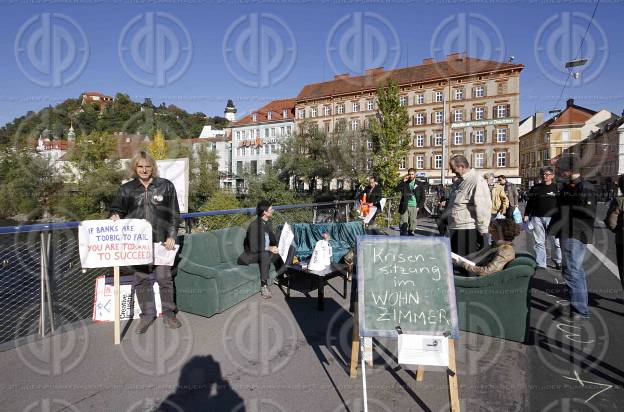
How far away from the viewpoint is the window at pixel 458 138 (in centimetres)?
5241

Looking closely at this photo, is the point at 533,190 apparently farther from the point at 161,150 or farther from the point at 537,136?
the point at 537,136

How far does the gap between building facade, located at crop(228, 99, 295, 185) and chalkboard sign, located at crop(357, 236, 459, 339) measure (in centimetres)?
6386

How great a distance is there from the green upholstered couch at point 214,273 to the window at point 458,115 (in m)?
51.3

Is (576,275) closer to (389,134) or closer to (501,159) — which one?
(389,134)

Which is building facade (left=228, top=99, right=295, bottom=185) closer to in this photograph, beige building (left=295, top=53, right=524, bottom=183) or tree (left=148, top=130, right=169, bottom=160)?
beige building (left=295, top=53, right=524, bottom=183)

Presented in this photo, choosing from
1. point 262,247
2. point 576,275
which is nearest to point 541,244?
point 576,275

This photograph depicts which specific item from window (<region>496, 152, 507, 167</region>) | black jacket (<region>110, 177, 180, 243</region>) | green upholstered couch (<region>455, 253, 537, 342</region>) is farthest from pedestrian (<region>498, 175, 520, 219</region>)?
window (<region>496, 152, 507, 167</region>)

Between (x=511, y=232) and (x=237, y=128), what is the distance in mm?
72566

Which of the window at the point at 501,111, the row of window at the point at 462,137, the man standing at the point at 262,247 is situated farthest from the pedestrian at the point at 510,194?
the window at the point at 501,111

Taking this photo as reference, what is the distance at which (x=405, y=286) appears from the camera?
3203mm

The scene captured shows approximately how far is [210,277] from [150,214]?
42.3 inches

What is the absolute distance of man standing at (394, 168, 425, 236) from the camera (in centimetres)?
1073

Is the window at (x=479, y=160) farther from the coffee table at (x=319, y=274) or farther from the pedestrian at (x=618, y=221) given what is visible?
the coffee table at (x=319, y=274)

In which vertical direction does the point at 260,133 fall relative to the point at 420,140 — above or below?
above
